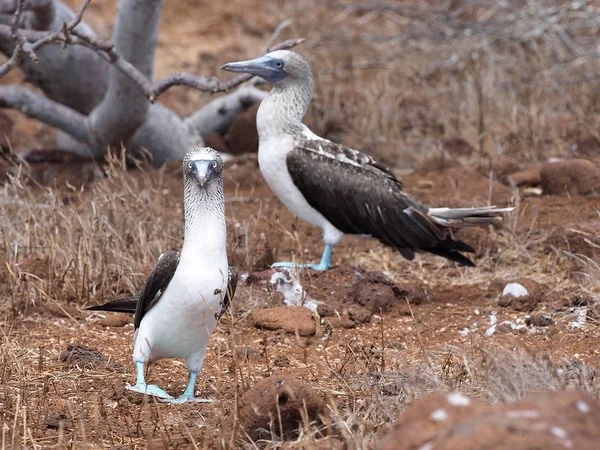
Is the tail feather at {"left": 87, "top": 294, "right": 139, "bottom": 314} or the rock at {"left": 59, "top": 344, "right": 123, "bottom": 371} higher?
the tail feather at {"left": 87, "top": 294, "right": 139, "bottom": 314}

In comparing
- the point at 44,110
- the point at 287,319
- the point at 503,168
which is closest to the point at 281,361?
the point at 287,319

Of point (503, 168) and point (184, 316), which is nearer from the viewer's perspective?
point (184, 316)

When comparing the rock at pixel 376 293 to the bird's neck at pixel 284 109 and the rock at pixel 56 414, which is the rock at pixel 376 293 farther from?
the rock at pixel 56 414

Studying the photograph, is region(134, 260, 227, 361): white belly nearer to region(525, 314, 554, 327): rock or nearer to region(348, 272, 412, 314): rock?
region(348, 272, 412, 314): rock

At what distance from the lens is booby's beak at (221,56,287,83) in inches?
235

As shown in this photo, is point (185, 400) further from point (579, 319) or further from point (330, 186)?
point (330, 186)

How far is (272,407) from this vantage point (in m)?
3.22

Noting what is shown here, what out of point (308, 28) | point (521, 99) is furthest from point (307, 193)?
point (308, 28)

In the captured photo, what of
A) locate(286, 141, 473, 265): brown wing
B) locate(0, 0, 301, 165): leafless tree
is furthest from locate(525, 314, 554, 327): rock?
locate(0, 0, 301, 165): leafless tree

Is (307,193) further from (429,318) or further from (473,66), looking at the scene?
(473,66)

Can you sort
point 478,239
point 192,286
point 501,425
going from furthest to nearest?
point 478,239 < point 192,286 < point 501,425

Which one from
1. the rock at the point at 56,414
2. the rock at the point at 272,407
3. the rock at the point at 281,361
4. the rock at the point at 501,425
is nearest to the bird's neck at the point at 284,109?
the rock at the point at 281,361

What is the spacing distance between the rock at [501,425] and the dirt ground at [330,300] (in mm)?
612

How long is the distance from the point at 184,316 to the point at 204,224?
1.16ft
